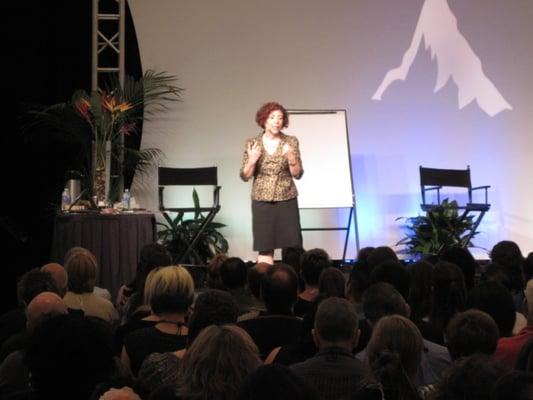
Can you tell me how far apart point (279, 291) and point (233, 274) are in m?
0.72

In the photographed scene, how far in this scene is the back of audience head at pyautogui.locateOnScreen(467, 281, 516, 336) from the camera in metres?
2.68

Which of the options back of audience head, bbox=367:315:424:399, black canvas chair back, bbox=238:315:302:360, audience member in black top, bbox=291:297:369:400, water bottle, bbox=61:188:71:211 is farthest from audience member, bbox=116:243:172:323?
water bottle, bbox=61:188:71:211

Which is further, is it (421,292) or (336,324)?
(421,292)

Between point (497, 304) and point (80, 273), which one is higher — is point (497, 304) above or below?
below

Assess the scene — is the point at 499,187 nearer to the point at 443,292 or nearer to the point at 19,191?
the point at 19,191

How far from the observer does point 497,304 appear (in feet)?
8.81

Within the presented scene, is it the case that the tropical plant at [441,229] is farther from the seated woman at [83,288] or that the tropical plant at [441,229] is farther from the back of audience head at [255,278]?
the seated woman at [83,288]

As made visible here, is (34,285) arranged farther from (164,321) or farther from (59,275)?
(164,321)

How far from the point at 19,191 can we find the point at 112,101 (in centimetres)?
120

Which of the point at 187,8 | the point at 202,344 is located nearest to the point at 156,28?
the point at 187,8

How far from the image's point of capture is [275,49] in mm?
8227

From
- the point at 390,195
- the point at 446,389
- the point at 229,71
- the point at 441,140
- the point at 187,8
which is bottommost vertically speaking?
the point at 446,389

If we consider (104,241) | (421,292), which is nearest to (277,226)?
(104,241)

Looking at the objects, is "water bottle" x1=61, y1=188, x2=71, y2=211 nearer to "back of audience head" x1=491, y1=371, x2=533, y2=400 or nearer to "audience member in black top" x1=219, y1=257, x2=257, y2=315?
"audience member in black top" x1=219, y1=257, x2=257, y2=315
